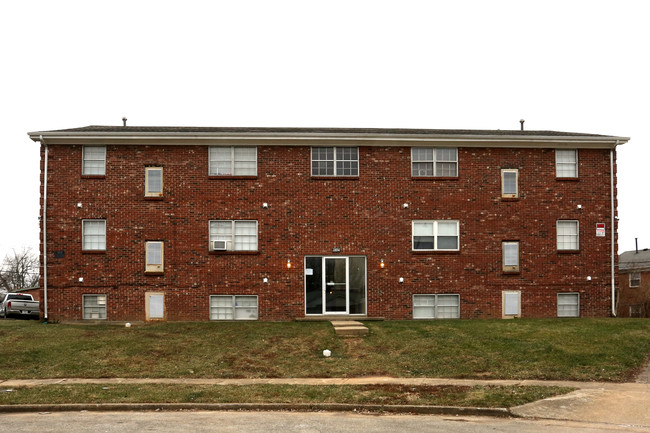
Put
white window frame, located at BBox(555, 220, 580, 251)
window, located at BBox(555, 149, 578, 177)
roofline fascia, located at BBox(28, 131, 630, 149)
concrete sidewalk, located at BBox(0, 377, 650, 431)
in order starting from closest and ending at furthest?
concrete sidewalk, located at BBox(0, 377, 650, 431)
roofline fascia, located at BBox(28, 131, 630, 149)
white window frame, located at BBox(555, 220, 580, 251)
window, located at BBox(555, 149, 578, 177)

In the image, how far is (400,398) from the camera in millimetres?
11547

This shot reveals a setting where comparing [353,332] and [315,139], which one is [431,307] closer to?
[353,332]

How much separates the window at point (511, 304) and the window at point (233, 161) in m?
10.3

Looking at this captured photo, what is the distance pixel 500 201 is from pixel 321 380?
11.9 metres

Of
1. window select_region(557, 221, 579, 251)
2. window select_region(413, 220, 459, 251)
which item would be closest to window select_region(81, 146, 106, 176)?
window select_region(413, 220, 459, 251)

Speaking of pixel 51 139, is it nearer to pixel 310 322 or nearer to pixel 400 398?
pixel 310 322

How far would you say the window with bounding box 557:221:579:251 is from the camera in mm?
22516

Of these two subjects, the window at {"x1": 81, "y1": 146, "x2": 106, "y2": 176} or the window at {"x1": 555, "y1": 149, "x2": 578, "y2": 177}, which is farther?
the window at {"x1": 555, "y1": 149, "x2": 578, "y2": 177}

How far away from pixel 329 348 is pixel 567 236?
1114cm

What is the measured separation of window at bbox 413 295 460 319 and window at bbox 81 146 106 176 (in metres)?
12.3

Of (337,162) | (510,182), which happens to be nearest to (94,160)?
(337,162)

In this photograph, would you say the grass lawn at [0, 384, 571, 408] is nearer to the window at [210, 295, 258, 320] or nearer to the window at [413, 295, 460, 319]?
the window at [210, 295, 258, 320]

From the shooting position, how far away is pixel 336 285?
71.9 feet

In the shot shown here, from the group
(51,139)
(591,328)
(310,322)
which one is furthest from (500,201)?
(51,139)
